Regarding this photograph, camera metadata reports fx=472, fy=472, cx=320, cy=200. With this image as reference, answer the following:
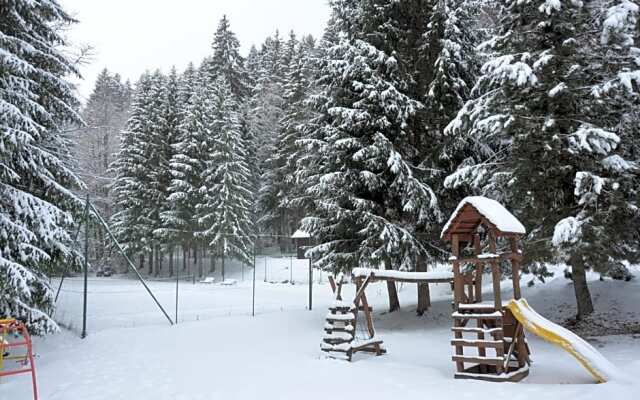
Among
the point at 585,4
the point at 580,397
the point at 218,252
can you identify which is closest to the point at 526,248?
the point at 580,397

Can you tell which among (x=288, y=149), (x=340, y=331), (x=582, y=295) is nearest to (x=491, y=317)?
(x=340, y=331)

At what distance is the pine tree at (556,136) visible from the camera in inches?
387

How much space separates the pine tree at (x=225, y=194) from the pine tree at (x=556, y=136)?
22457mm

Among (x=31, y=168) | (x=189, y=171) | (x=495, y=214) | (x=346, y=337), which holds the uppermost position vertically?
(x=189, y=171)

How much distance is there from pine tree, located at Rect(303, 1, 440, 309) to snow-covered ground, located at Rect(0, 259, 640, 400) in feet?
8.75

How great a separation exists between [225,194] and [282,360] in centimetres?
2337

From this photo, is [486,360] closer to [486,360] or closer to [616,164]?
[486,360]

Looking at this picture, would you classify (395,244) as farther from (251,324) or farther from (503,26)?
(503,26)

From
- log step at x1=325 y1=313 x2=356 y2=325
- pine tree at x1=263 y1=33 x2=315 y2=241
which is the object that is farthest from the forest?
pine tree at x1=263 y1=33 x2=315 y2=241

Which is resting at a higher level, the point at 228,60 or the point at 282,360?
the point at 228,60

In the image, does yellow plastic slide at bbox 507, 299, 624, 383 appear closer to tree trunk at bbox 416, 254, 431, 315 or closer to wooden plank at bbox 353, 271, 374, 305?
wooden plank at bbox 353, 271, 374, 305

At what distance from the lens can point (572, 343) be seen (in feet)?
23.2

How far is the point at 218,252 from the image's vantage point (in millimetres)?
32188

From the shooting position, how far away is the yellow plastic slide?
674 centimetres
